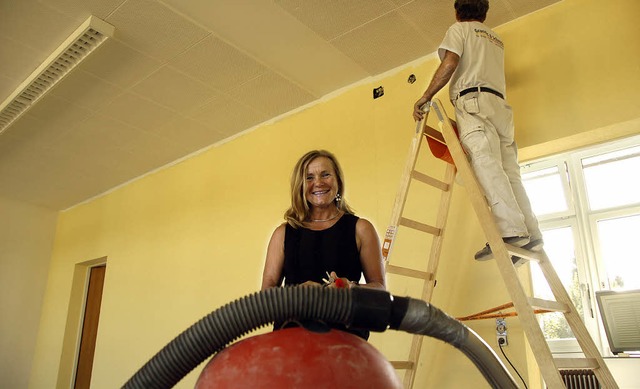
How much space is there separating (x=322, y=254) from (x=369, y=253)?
0.46 ft

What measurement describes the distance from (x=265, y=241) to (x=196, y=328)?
3149mm

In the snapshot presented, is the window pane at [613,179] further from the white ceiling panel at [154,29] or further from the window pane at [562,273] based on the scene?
the white ceiling panel at [154,29]

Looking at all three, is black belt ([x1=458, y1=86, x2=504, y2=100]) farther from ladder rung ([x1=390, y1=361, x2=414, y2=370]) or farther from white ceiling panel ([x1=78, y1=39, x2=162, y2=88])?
white ceiling panel ([x1=78, y1=39, x2=162, y2=88])

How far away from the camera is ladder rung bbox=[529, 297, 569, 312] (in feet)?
5.44

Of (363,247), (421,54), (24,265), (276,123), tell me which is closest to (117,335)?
(24,265)

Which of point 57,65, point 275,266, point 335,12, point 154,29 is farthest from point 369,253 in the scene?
point 57,65

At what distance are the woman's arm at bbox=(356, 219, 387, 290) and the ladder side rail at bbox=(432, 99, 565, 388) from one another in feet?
1.66

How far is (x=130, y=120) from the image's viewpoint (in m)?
4.16

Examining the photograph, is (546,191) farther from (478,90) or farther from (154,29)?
(154,29)

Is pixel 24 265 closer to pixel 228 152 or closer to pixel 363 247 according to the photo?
pixel 228 152

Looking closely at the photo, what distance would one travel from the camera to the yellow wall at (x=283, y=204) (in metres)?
2.48

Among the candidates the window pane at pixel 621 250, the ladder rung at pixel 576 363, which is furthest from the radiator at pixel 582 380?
the ladder rung at pixel 576 363

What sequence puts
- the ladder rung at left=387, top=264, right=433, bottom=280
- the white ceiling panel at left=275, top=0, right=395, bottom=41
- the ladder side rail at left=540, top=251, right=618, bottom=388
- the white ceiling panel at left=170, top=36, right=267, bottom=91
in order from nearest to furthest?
the ladder side rail at left=540, top=251, right=618, bottom=388 → the ladder rung at left=387, top=264, right=433, bottom=280 → the white ceiling panel at left=275, top=0, right=395, bottom=41 → the white ceiling panel at left=170, top=36, right=267, bottom=91

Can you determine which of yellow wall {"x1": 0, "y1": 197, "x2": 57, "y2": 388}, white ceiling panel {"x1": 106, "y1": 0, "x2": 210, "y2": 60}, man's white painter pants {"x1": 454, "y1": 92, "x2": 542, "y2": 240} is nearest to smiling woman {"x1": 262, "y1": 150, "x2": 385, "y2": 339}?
man's white painter pants {"x1": 454, "y1": 92, "x2": 542, "y2": 240}
